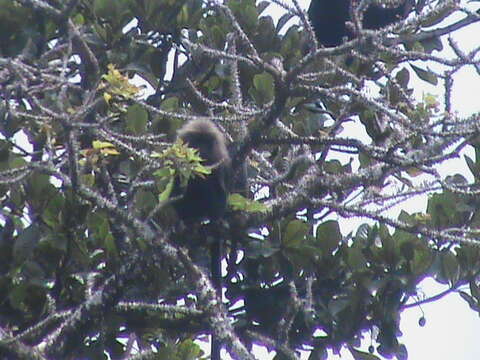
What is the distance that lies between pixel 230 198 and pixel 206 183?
23.9 inches

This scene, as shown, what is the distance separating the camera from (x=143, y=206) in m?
4.71

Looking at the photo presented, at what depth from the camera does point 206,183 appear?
5090 millimetres

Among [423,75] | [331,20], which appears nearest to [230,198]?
[423,75]

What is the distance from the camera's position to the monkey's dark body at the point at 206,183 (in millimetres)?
4844

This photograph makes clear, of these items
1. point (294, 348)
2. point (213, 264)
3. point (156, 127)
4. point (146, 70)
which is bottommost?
point (294, 348)

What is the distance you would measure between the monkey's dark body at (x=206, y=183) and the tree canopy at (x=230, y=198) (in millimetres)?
72

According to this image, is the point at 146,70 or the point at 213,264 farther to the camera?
the point at 146,70

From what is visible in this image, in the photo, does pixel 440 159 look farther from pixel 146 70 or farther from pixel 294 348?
pixel 146 70

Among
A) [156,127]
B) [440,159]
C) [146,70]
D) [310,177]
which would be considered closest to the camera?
[440,159]

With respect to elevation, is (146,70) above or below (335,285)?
above

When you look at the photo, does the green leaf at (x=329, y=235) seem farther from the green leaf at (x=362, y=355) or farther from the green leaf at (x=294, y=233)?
the green leaf at (x=362, y=355)

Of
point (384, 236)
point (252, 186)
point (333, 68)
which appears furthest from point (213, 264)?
point (333, 68)

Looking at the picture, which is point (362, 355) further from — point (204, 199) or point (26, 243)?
point (26, 243)

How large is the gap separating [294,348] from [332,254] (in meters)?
0.38
